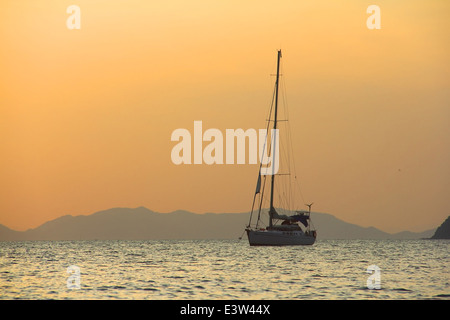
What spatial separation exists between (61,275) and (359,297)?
25962 mm

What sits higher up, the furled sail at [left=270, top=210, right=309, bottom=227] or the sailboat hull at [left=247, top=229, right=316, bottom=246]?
the furled sail at [left=270, top=210, right=309, bottom=227]

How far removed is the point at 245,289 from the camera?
143 feet

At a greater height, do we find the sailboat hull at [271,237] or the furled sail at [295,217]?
the furled sail at [295,217]

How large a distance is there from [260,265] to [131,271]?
12071 mm

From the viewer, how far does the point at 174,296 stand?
39.9 m

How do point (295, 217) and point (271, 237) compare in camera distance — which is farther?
point (295, 217)

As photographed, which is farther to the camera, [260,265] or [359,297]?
[260,265]

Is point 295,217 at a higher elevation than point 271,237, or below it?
higher
